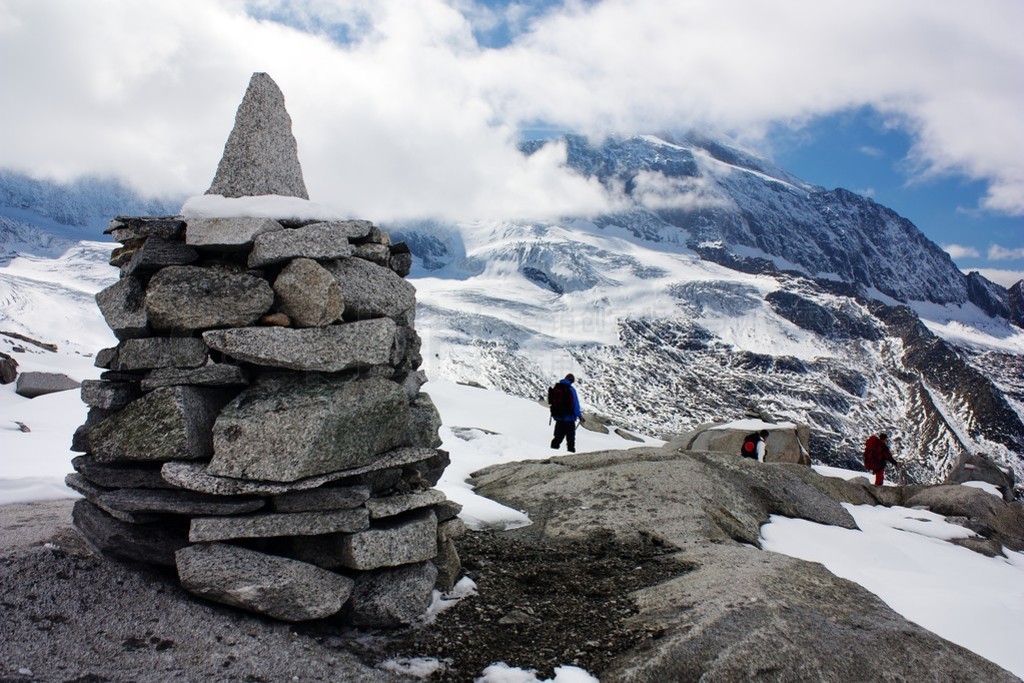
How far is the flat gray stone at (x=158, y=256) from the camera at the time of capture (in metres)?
7.21

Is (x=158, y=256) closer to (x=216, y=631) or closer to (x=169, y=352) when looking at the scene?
(x=169, y=352)

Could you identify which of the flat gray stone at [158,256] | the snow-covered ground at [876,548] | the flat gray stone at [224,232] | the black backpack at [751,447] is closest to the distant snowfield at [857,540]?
the snow-covered ground at [876,548]

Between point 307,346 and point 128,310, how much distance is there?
2.02 meters

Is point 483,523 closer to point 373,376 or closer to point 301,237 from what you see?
point 373,376

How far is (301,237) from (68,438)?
12.7 metres

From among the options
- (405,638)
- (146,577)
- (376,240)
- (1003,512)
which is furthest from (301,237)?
(1003,512)

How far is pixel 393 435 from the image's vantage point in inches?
305

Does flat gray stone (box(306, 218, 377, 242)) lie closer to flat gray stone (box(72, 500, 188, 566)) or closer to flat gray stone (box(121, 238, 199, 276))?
flat gray stone (box(121, 238, 199, 276))

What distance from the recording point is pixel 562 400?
21.0 meters

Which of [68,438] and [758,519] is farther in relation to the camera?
[68,438]

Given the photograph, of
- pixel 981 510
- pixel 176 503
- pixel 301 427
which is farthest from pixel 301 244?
pixel 981 510

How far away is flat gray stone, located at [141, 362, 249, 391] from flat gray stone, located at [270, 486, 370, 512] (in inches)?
53.9

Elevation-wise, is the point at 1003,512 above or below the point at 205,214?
below

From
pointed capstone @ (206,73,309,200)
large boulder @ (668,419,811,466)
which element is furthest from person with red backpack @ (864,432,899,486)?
pointed capstone @ (206,73,309,200)
